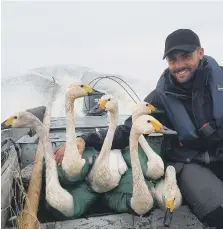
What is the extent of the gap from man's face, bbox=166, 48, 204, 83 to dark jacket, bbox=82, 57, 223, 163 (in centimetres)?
8

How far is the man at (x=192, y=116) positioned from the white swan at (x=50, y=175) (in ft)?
0.94

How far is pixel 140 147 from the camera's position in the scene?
4.54 meters

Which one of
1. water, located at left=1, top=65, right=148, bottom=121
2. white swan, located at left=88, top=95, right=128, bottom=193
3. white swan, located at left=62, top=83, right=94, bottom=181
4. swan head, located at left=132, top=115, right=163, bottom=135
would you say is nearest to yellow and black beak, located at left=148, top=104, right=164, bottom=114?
white swan, located at left=88, top=95, right=128, bottom=193

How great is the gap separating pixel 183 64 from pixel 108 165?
1376 millimetres

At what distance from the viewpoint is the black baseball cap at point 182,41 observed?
409cm

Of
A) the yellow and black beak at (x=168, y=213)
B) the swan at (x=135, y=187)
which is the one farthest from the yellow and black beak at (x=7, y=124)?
the yellow and black beak at (x=168, y=213)

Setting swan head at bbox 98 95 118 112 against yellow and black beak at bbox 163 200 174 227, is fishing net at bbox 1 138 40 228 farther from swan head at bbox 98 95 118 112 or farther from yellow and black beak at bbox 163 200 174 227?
yellow and black beak at bbox 163 200 174 227

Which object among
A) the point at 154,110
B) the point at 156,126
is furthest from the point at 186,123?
the point at 154,110

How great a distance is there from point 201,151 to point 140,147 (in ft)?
2.55

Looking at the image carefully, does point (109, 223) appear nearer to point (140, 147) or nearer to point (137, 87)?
point (140, 147)

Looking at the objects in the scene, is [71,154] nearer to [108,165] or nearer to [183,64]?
[108,165]

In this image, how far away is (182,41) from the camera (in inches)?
162

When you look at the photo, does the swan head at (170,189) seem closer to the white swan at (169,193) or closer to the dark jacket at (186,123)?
the white swan at (169,193)

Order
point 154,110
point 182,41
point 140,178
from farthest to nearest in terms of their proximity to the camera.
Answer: point 154,110 → point 182,41 → point 140,178
